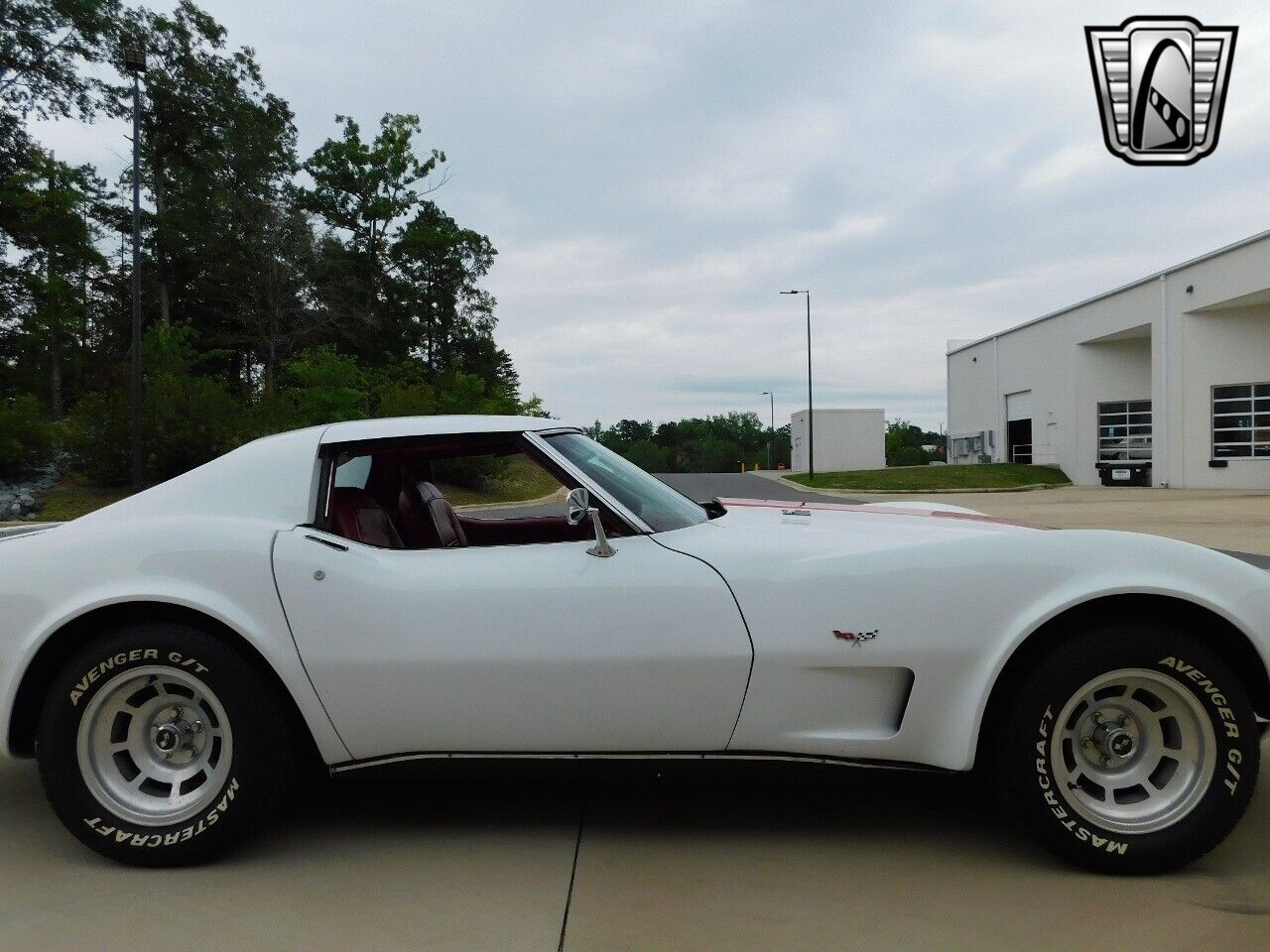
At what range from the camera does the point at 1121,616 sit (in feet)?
8.59

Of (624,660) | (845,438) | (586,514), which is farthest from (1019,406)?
(624,660)

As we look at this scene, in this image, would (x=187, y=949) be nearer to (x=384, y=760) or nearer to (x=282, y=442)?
(x=384, y=760)

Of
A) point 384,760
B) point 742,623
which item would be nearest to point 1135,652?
point 742,623

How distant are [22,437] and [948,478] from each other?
1047 inches

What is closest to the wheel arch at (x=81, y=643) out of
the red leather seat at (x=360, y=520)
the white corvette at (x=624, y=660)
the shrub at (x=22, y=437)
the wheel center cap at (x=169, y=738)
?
the white corvette at (x=624, y=660)

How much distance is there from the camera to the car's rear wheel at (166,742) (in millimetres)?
2711

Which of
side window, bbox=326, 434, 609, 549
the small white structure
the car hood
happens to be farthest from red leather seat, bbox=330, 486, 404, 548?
the small white structure

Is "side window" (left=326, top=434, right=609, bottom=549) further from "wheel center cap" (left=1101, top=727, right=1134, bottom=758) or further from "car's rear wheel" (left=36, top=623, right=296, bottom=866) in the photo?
"wheel center cap" (left=1101, top=727, right=1134, bottom=758)

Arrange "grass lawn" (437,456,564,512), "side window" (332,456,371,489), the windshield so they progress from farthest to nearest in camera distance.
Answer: "grass lawn" (437,456,564,512), "side window" (332,456,371,489), the windshield

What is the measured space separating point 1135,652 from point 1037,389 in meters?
37.8

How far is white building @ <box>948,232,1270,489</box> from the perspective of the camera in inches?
1035

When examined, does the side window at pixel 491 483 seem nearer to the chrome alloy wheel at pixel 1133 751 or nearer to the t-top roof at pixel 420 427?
the t-top roof at pixel 420 427

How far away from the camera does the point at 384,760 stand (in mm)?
2756

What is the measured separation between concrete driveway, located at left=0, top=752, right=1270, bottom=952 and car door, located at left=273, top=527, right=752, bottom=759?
15 cm
